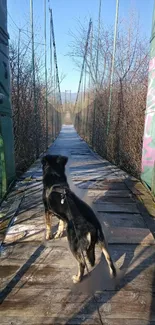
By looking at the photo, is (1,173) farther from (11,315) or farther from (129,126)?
(129,126)

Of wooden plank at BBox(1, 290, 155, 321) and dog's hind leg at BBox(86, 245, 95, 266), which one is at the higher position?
dog's hind leg at BBox(86, 245, 95, 266)

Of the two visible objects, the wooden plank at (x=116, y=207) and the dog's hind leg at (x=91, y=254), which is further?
the wooden plank at (x=116, y=207)

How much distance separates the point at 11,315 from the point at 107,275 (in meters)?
0.74

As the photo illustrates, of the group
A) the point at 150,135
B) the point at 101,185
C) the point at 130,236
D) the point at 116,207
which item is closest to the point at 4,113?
the point at 101,185

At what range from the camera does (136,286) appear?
184 centimetres

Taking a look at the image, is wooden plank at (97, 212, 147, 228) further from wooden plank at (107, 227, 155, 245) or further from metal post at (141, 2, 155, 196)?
metal post at (141, 2, 155, 196)

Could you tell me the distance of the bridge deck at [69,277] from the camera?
1.58 metres

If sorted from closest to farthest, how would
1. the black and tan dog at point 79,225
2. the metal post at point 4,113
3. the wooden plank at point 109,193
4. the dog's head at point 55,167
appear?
the black and tan dog at point 79,225, the dog's head at point 55,167, the metal post at point 4,113, the wooden plank at point 109,193

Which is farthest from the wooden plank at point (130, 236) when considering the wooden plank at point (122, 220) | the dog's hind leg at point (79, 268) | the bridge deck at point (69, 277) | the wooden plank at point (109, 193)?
the wooden plank at point (109, 193)

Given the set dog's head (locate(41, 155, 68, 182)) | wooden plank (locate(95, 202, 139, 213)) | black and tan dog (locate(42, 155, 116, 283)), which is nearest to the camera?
black and tan dog (locate(42, 155, 116, 283))

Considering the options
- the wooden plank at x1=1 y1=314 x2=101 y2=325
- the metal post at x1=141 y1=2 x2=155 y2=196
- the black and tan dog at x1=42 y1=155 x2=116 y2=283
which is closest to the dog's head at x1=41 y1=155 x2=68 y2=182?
the black and tan dog at x1=42 y1=155 x2=116 y2=283

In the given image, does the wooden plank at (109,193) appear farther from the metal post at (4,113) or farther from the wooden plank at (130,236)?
the metal post at (4,113)

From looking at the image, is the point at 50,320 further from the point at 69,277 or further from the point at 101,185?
the point at 101,185

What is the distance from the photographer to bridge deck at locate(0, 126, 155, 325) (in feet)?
5.19
